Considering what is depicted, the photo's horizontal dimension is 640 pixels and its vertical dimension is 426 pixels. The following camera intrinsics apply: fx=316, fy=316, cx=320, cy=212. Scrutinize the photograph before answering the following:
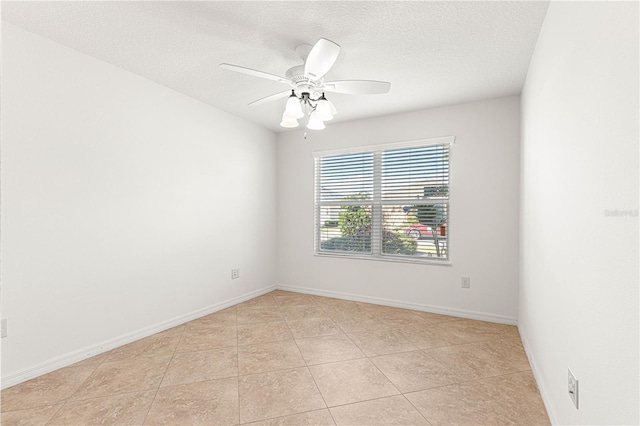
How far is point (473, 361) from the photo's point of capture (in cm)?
248

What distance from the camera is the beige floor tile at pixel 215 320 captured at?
330 cm

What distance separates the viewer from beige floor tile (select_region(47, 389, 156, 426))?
176 cm

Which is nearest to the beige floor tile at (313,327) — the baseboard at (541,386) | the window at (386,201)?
the window at (386,201)

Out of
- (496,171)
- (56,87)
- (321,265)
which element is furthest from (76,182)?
(496,171)

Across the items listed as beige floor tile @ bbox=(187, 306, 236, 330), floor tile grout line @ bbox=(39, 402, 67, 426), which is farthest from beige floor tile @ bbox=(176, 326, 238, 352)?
floor tile grout line @ bbox=(39, 402, 67, 426)

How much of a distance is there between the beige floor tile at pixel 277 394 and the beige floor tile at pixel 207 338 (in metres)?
0.69

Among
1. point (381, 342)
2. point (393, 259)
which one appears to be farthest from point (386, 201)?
point (381, 342)

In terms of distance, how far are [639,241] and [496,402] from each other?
1568 millimetres

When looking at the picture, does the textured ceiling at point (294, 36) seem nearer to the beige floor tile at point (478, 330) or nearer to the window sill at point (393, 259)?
the window sill at point (393, 259)

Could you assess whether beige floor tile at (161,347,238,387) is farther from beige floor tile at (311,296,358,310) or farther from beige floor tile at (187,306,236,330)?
beige floor tile at (311,296,358,310)

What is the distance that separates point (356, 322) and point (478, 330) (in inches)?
47.7

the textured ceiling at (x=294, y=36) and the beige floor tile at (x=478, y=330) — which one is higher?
the textured ceiling at (x=294, y=36)

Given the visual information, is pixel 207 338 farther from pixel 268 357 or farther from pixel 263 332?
pixel 268 357

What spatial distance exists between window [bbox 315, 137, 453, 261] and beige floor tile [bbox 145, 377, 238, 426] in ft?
8.22
